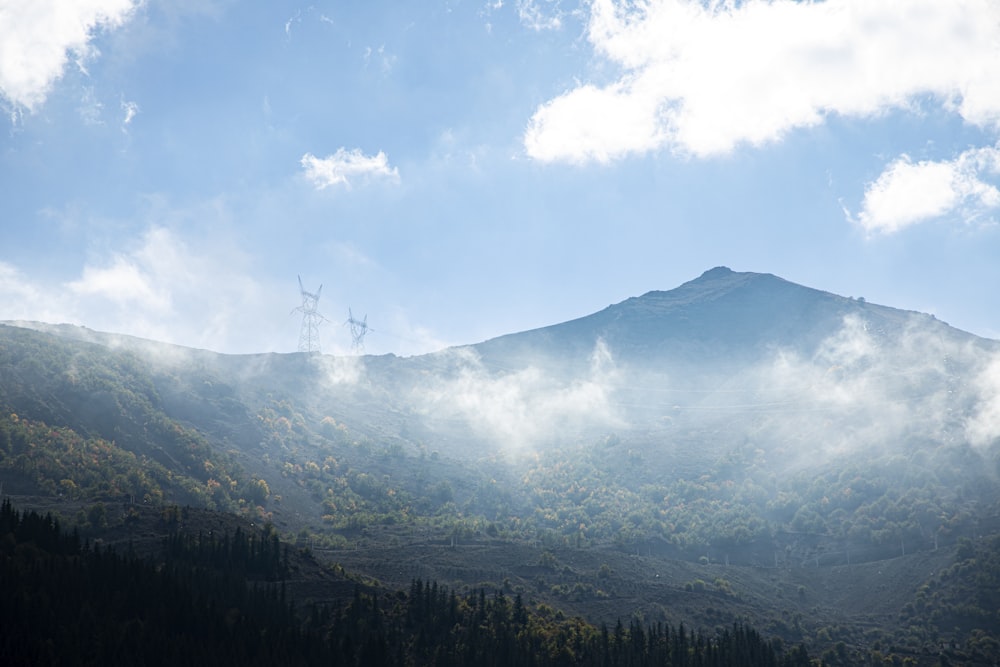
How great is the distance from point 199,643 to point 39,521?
5870 cm

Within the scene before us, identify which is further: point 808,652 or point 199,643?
point 808,652

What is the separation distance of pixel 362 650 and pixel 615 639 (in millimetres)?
56511

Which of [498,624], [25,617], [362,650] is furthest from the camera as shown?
[498,624]

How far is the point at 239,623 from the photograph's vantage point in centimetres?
13725

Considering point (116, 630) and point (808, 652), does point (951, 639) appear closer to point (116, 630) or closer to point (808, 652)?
point (808, 652)

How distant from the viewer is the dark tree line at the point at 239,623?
123m

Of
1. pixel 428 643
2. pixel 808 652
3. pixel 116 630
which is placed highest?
pixel 116 630

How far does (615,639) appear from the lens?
167 metres

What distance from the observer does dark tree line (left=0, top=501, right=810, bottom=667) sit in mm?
122875

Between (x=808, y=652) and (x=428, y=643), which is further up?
(x=428, y=643)

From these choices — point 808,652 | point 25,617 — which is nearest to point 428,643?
point 25,617

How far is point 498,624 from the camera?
6560 inches

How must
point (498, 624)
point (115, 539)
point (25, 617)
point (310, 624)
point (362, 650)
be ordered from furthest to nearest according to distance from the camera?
point (115, 539) → point (498, 624) → point (310, 624) → point (362, 650) → point (25, 617)

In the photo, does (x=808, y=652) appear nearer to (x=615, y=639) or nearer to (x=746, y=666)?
(x=746, y=666)
